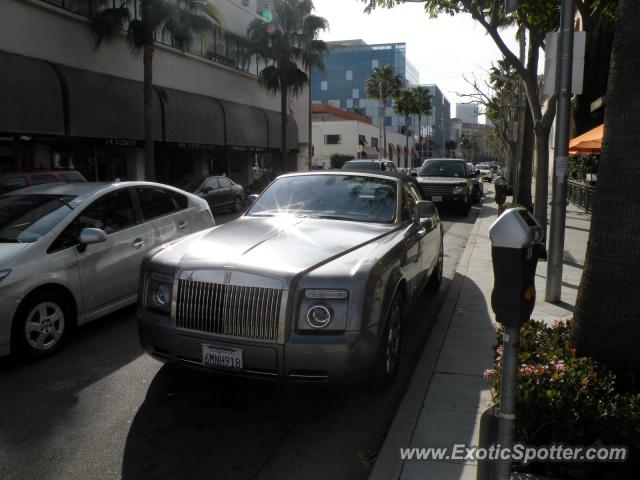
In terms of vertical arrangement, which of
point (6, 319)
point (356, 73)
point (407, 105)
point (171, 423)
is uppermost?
point (356, 73)

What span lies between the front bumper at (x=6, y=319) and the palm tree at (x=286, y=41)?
91.6ft

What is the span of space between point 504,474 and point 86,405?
3.13 meters

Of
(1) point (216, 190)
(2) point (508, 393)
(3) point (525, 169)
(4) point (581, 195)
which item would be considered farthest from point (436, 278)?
(4) point (581, 195)

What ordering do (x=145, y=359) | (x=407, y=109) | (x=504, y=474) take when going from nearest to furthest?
(x=504, y=474) < (x=145, y=359) < (x=407, y=109)

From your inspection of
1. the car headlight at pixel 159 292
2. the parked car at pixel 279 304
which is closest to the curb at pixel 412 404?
the parked car at pixel 279 304

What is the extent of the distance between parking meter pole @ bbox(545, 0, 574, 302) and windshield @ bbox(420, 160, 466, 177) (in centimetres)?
1328

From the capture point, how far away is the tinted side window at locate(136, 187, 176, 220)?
697 cm

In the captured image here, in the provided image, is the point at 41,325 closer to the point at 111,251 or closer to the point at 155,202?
the point at 111,251

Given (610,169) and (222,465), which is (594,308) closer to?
(610,169)

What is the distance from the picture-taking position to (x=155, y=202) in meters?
7.21

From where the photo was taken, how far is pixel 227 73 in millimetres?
30906

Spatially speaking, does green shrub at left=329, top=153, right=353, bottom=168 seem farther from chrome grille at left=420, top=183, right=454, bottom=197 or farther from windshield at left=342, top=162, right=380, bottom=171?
chrome grille at left=420, top=183, right=454, bottom=197

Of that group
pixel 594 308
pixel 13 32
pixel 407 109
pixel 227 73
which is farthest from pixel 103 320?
pixel 407 109

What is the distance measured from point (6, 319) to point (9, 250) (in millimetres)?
625
